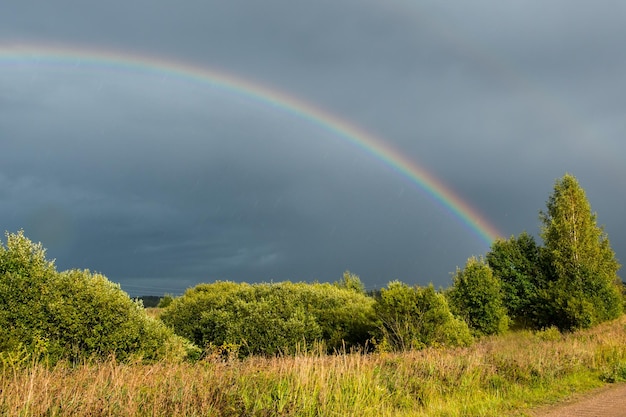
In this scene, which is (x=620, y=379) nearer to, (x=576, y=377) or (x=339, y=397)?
(x=576, y=377)

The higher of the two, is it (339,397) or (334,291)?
(334,291)

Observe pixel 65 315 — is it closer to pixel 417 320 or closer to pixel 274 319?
pixel 274 319

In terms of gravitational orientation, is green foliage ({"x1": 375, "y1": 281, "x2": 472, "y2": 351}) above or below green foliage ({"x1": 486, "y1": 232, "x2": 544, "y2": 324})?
below

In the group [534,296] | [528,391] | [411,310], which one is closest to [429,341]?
[411,310]

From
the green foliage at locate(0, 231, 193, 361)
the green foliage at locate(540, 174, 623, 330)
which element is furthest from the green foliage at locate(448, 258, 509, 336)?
the green foliage at locate(0, 231, 193, 361)

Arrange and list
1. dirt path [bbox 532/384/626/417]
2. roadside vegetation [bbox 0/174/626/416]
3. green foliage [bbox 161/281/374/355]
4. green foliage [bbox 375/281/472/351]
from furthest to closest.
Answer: green foliage [bbox 161/281/374/355]
green foliage [bbox 375/281/472/351]
dirt path [bbox 532/384/626/417]
roadside vegetation [bbox 0/174/626/416]

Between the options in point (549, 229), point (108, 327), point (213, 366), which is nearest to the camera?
point (213, 366)

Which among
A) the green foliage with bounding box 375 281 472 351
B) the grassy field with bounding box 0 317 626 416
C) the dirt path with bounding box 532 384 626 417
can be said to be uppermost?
the green foliage with bounding box 375 281 472 351

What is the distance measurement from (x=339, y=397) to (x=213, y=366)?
2.68 metres

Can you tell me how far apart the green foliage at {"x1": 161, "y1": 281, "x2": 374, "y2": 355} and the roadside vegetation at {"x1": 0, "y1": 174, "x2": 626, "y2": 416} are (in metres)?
0.10

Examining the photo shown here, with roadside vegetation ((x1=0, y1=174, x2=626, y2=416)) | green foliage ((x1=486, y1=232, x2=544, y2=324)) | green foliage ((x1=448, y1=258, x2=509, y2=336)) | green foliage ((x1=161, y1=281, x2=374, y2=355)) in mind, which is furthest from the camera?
green foliage ((x1=486, y1=232, x2=544, y2=324))

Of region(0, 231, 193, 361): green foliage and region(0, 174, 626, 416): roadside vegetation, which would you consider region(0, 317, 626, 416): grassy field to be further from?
region(0, 231, 193, 361): green foliage

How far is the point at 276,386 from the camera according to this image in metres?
9.02

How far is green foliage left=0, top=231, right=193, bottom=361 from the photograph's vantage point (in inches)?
602
